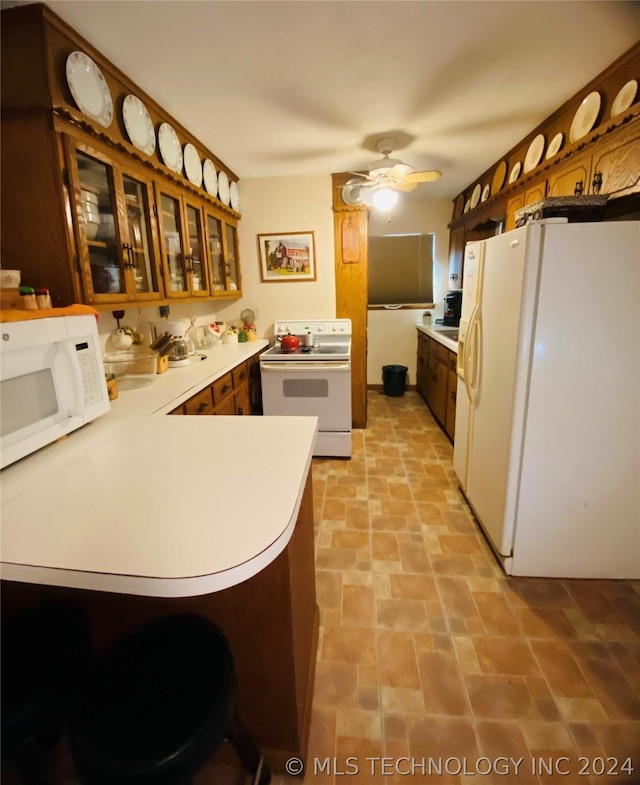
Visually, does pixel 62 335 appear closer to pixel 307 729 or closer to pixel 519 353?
pixel 307 729

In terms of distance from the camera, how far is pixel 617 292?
4.95 ft

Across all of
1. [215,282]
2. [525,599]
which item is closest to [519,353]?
[525,599]

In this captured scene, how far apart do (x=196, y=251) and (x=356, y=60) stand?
1.58 meters

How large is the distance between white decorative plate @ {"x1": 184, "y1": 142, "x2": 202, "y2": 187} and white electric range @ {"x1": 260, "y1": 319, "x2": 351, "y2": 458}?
135 cm

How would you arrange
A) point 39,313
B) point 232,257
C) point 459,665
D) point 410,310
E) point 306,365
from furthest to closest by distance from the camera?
point 410,310
point 232,257
point 306,365
point 459,665
point 39,313

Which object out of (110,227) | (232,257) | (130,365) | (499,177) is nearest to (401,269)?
(499,177)

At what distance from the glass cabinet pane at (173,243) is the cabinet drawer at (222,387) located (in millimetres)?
650

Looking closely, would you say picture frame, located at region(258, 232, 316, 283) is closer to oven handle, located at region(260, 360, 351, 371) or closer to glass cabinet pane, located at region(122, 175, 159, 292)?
oven handle, located at region(260, 360, 351, 371)

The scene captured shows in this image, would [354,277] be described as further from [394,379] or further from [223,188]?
[394,379]

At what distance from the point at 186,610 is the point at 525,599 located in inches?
60.4

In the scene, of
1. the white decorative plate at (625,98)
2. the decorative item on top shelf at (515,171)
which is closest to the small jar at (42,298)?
the white decorative plate at (625,98)

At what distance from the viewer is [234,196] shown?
340 cm

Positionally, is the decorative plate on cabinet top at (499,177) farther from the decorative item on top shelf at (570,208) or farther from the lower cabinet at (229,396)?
the lower cabinet at (229,396)

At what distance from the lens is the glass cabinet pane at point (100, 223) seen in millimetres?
1650
